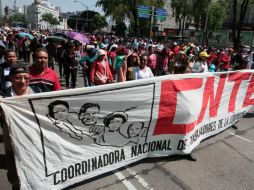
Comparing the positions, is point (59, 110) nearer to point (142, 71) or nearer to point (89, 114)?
point (89, 114)

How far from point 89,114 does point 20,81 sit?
917 mm

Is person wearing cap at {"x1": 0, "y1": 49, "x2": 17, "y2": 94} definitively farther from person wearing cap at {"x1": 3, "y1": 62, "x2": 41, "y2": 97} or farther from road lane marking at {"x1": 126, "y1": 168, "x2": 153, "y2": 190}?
road lane marking at {"x1": 126, "y1": 168, "x2": 153, "y2": 190}

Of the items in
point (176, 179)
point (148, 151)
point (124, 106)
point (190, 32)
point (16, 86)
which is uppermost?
point (190, 32)

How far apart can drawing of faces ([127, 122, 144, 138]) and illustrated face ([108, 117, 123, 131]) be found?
0.20m

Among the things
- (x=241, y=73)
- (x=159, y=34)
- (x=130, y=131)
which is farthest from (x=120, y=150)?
(x=159, y=34)

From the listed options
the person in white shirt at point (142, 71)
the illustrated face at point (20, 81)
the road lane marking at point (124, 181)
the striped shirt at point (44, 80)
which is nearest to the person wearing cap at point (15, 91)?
the illustrated face at point (20, 81)

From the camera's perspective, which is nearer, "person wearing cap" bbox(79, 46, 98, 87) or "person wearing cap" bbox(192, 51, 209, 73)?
"person wearing cap" bbox(192, 51, 209, 73)

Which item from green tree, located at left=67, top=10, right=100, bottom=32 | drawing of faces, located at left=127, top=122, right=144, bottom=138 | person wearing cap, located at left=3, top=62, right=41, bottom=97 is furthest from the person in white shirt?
green tree, located at left=67, top=10, right=100, bottom=32

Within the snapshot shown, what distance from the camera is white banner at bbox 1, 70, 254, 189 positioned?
10.5ft

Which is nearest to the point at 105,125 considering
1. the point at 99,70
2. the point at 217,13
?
the point at 99,70

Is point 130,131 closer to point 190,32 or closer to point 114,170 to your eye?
point 114,170

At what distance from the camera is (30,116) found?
3176 mm

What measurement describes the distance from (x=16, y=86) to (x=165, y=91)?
208cm

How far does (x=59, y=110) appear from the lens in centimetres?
337
